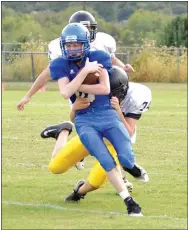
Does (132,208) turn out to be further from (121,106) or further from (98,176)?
(121,106)

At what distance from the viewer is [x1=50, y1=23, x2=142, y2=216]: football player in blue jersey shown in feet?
21.6

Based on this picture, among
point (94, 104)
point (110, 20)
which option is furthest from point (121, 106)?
point (110, 20)

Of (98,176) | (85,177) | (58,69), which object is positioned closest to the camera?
(58,69)

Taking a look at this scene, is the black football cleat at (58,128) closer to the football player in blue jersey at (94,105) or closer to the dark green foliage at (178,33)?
the football player in blue jersey at (94,105)

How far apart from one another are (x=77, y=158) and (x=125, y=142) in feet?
2.19

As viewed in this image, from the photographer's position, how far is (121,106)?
777 centimetres

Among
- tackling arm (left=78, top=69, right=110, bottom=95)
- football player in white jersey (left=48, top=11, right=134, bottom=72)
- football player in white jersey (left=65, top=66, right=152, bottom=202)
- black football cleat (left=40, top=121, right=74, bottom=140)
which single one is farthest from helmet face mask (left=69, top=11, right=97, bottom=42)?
tackling arm (left=78, top=69, right=110, bottom=95)

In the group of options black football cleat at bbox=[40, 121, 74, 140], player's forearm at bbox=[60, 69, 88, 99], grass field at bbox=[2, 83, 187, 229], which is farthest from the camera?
black football cleat at bbox=[40, 121, 74, 140]

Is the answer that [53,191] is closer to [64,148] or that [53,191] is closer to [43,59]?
[64,148]

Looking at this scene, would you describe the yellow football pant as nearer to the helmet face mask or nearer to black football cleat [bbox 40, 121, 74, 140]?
black football cleat [bbox 40, 121, 74, 140]

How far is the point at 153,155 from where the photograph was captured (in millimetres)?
10680

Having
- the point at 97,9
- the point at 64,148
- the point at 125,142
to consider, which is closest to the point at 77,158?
the point at 64,148

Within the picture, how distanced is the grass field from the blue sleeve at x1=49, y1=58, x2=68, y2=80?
1.06 metres

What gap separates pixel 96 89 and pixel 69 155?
80cm
